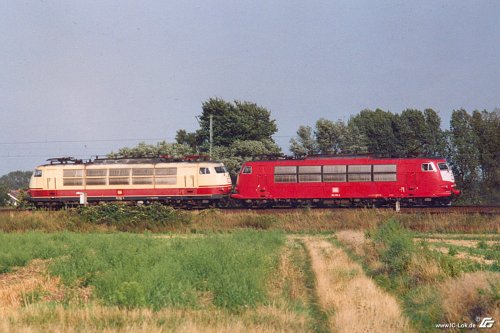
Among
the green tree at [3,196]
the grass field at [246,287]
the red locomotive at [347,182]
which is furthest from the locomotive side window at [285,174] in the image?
the green tree at [3,196]

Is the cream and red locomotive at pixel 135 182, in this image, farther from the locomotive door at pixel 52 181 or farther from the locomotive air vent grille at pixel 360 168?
the locomotive air vent grille at pixel 360 168

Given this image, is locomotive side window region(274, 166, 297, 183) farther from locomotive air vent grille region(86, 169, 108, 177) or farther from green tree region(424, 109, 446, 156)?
green tree region(424, 109, 446, 156)

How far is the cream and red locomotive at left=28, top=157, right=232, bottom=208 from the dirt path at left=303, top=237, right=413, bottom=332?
2655 cm

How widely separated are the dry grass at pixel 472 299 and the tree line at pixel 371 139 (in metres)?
61.2

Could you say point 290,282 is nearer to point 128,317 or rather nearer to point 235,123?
point 128,317

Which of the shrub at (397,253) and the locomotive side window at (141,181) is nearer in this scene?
the shrub at (397,253)

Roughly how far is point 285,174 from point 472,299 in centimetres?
3502

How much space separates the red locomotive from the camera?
1722 inches

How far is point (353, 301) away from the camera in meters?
13.0

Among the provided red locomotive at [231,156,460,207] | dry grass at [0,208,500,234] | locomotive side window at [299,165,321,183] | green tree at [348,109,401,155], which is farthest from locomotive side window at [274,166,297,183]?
green tree at [348,109,401,155]

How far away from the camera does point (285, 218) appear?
36.9 meters

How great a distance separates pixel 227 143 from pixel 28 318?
238ft

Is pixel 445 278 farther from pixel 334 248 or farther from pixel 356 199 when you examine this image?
pixel 356 199

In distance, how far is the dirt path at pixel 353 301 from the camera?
36.2ft
